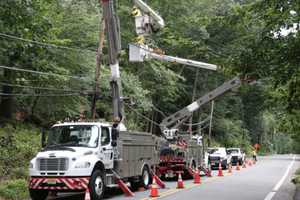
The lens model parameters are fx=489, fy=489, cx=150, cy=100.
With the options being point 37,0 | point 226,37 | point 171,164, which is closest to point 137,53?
point 171,164

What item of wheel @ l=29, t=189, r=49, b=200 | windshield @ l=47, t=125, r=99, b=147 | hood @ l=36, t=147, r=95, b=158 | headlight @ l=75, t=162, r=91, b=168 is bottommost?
wheel @ l=29, t=189, r=49, b=200

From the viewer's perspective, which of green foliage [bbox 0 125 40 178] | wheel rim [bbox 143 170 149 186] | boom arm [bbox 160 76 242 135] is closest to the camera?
green foliage [bbox 0 125 40 178]

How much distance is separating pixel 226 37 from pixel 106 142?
1262 inches

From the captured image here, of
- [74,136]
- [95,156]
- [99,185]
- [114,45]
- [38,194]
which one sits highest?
[114,45]

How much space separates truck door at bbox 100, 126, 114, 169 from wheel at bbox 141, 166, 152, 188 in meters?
3.36

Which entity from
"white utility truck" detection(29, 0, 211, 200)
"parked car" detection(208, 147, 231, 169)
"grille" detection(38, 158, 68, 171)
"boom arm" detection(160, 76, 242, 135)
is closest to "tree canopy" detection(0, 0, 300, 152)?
"boom arm" detection(160, 76, 242, 135)

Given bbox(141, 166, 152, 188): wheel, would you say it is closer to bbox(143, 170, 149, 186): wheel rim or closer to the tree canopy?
bbox(143, 170, 149, 186): wheel rim

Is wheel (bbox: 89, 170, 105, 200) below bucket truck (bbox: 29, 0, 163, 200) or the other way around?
below

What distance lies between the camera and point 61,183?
49.1 ft

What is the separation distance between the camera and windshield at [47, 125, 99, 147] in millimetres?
16438

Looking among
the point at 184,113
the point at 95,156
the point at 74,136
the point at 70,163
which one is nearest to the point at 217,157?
the point at 184,113

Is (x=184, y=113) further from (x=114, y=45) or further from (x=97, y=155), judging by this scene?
(x=97, y=155)

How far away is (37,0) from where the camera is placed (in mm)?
14570

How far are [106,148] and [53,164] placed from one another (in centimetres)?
228
